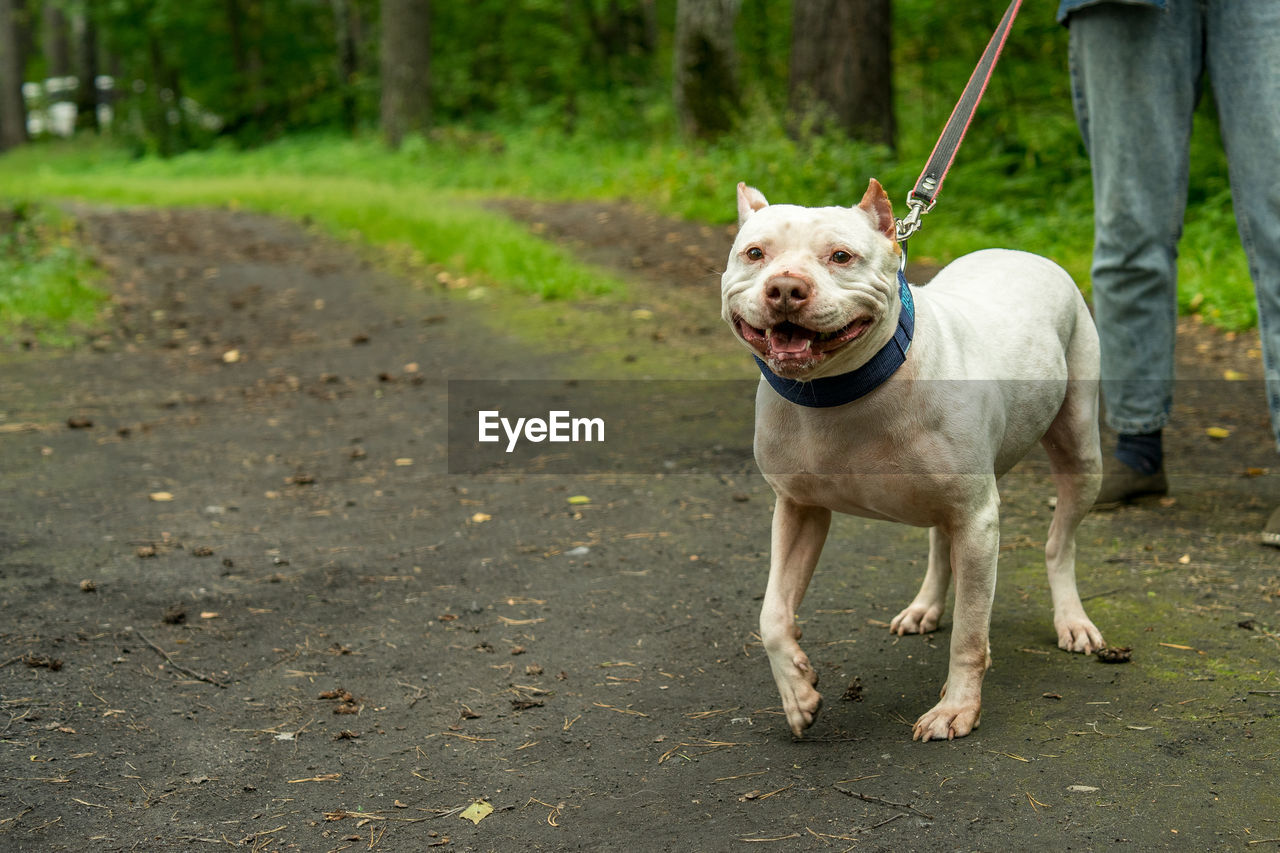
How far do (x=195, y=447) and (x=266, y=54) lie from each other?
28.4m

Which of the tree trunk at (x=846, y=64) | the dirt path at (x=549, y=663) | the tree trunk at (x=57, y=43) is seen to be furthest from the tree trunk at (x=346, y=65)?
the dirt path at (x=549, y=663)

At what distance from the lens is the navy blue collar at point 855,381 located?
108 inches

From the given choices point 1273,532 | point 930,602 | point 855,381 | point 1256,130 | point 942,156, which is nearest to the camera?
point 855,381

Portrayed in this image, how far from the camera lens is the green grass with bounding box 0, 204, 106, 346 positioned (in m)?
8.83

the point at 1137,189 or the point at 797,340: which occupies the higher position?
the point at 1137,189

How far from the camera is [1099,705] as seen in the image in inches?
121

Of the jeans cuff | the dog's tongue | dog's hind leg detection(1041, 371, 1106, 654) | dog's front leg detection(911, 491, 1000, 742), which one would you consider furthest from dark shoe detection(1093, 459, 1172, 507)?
the dog's tongue

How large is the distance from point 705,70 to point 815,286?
12.1 m

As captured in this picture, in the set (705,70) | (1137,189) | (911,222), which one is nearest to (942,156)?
(911,222)

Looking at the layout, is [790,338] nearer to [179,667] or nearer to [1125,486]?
[179,667]

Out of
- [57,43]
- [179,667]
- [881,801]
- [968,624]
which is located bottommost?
[179,667]

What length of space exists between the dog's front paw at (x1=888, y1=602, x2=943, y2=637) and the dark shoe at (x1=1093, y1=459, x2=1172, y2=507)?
135 centimetres

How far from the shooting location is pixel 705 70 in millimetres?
14023

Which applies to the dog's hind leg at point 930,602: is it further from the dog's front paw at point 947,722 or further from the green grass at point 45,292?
the green grass at point 45,292
